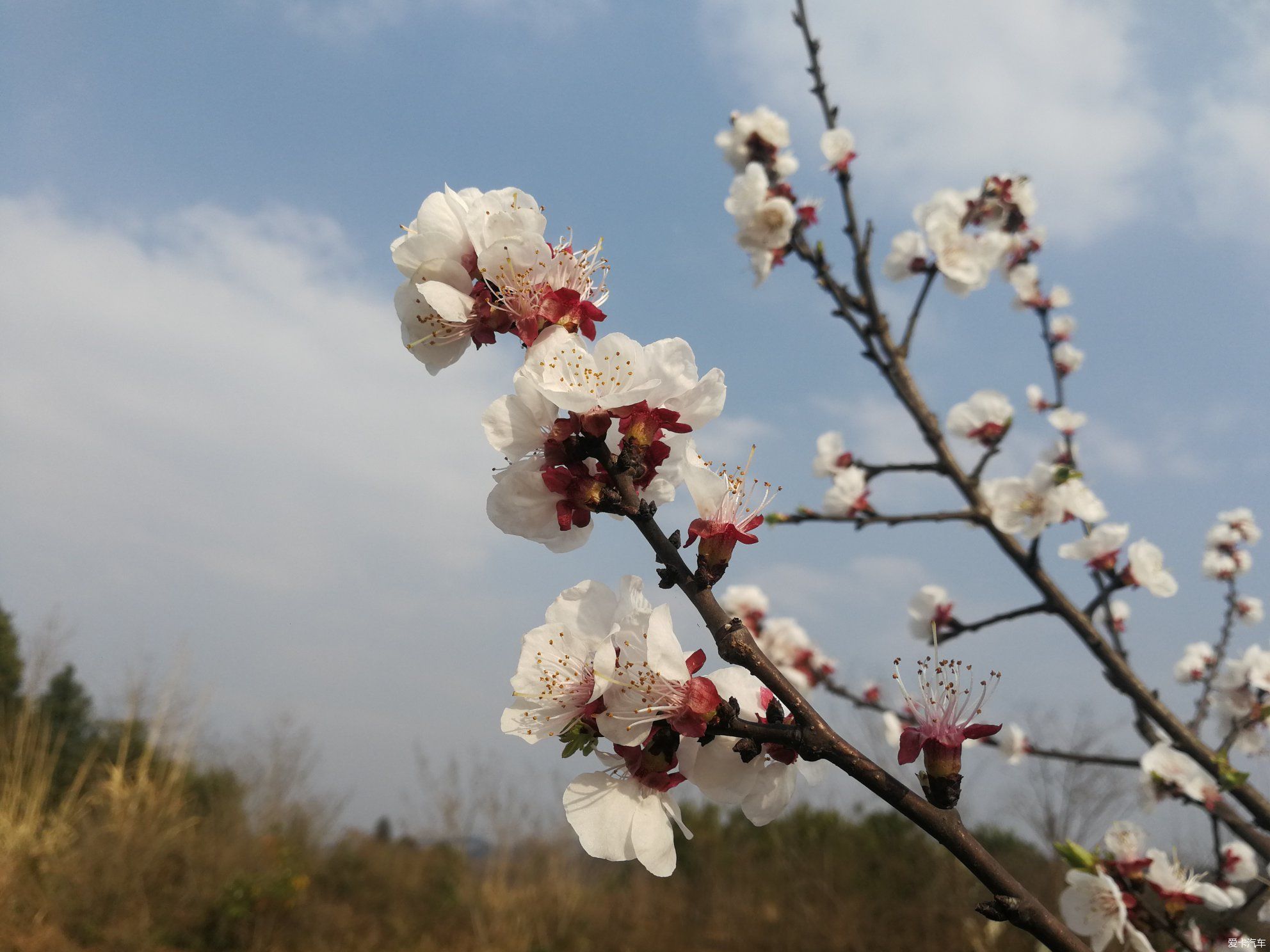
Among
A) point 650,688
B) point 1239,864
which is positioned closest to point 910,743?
point 650,688

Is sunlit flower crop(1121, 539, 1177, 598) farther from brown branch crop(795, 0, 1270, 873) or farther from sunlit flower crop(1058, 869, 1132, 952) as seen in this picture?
sunlit flower crop(1058, 869, 1132, 952)

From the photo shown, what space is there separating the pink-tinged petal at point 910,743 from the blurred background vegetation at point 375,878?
4.98m

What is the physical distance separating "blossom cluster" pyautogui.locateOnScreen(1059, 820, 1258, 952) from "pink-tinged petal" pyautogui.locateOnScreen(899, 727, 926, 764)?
2.49 feet

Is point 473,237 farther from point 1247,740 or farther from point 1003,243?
point 1247,740

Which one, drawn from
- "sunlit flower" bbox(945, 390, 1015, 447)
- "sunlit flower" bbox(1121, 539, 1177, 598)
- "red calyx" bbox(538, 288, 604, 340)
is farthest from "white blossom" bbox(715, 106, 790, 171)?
"red calyx" bbox(538, 288, 604, 340)

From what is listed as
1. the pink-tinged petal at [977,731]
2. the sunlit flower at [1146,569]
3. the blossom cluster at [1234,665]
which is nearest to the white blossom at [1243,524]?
the blossom cluster at [1234,665]

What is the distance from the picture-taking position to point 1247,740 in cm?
281

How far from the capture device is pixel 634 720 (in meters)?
0.82

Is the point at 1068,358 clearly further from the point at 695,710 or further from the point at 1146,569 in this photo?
the point at 695,710

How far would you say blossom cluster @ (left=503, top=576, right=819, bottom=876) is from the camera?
0.82 meters

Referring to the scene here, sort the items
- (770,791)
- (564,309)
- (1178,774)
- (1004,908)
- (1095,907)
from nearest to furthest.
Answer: (1004,908) → (770,791) → (564,309) → (1095,907) → (1178,774)

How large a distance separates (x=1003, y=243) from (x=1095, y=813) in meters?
6.03

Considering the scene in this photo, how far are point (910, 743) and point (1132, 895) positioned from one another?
1042 millimetres

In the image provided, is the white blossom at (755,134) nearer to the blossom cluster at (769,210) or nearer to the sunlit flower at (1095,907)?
the blossom cluster at (769,210)
